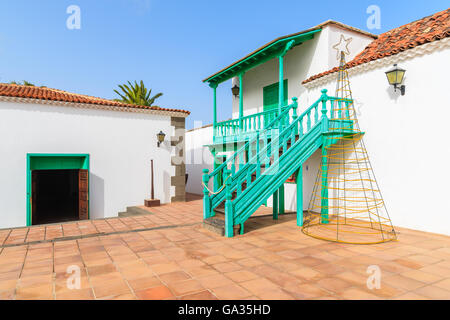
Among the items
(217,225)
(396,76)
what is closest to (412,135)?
(396,76)

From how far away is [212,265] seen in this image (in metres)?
3.84

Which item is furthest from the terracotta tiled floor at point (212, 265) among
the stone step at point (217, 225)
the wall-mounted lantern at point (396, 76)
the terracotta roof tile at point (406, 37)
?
the terracotta roof tile at point (406, 37)

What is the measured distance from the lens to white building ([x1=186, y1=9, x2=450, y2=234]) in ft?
16.9

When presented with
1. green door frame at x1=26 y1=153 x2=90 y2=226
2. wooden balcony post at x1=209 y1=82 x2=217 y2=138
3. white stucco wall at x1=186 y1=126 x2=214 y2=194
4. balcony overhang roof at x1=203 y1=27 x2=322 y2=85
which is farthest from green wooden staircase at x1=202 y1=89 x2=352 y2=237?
white stucco wall at x1=186 y1=126 x2=214 y2=194

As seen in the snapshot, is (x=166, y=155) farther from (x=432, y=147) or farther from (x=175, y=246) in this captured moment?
(x=432, y=147)

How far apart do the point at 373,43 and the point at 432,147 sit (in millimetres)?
4558

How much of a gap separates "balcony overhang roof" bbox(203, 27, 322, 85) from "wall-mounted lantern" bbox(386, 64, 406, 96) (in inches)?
114

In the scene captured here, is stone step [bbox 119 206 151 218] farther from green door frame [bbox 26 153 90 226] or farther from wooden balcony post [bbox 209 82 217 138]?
wooden balcony post [bbox 209 82 217 138]

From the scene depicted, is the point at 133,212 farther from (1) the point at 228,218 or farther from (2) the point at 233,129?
(1) the point at 228,218

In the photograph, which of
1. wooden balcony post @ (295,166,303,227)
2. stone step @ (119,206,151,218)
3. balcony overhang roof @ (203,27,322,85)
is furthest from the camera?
stone step @ (119,206,151,218)

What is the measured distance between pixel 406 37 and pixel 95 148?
376 inches

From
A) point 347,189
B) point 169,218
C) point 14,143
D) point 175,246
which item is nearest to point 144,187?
point 169,218

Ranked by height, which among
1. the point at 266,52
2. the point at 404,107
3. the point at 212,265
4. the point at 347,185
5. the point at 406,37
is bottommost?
the point at 212,265

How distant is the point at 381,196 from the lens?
6.16 m
